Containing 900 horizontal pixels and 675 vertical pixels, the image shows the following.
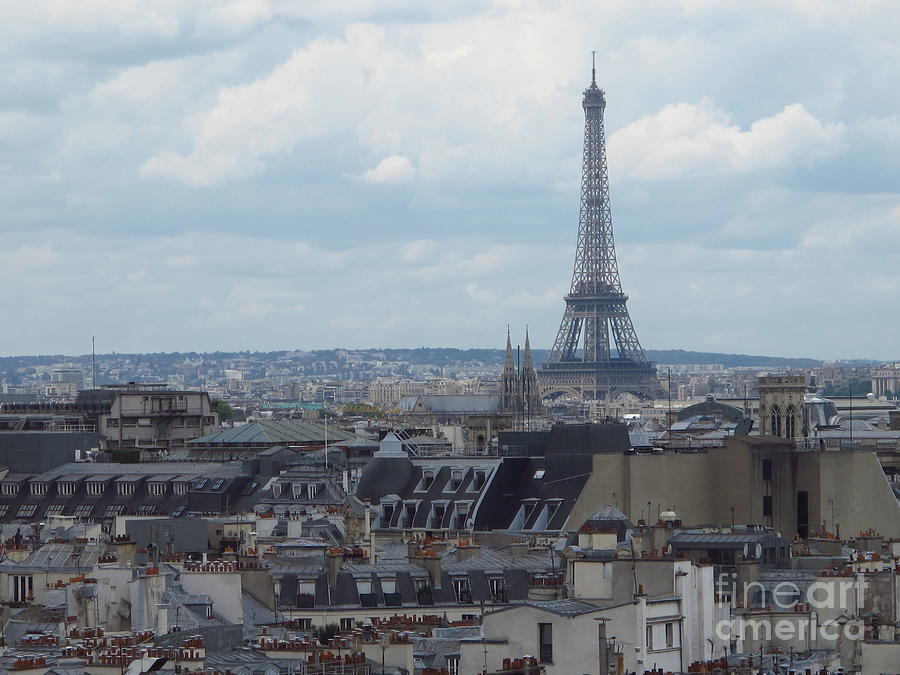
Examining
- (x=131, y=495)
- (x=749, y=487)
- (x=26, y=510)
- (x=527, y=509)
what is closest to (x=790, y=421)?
(x=131, y=495)

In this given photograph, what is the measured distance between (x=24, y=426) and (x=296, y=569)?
199ft

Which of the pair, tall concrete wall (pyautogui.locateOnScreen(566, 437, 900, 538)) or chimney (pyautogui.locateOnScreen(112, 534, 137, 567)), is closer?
chimney (pyautogui.locateOnScreen(112, 534, 137, 567))

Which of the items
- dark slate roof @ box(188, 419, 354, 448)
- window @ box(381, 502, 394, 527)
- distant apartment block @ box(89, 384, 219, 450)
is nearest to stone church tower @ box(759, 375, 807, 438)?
dark slate roof @ box(188, 419, 354, 448)

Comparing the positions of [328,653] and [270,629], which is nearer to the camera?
[328,653]

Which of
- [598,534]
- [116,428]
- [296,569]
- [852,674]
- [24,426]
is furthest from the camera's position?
[116,428]

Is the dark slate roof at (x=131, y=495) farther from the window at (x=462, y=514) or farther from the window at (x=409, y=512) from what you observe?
the window at (x=462, y=514)

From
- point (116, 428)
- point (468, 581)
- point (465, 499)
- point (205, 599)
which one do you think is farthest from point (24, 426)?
point (205, 599)

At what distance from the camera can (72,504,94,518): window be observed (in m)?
74.9

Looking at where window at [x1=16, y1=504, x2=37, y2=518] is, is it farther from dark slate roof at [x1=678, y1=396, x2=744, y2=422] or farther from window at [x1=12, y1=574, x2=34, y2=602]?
dark slate roof at [x1=678, y1=396, x2=744, y2=422]

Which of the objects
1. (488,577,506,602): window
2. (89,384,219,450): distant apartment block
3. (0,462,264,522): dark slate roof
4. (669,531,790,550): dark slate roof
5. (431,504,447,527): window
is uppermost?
(89,384,219,450): distant apartment block

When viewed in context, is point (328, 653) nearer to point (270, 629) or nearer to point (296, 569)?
point (270, 629)

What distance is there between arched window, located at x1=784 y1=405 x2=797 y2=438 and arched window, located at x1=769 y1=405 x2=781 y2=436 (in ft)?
1.17

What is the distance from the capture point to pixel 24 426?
347 ft

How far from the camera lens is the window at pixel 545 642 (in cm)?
3362
